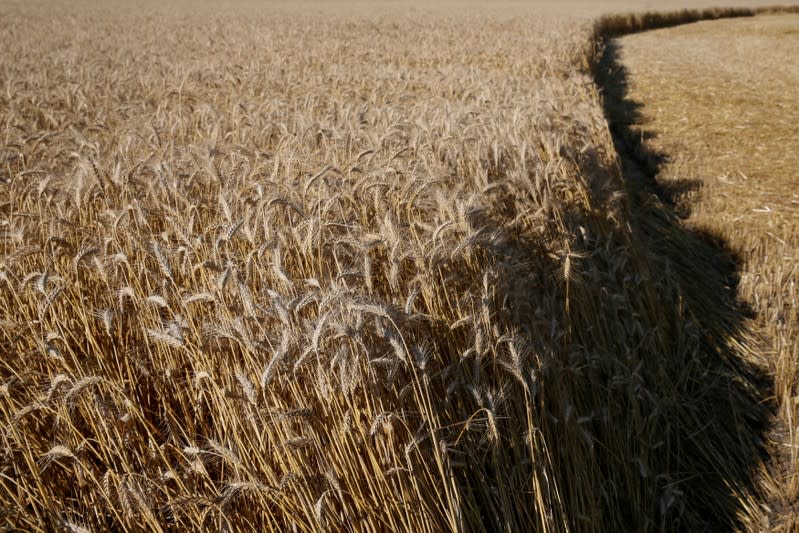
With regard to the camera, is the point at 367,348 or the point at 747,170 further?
the point at 747,170

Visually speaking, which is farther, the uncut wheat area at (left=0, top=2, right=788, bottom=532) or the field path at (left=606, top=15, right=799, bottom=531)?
the field path at (left=606, top=15, right=799, bottom=531)

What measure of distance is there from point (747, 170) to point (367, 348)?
224 inches

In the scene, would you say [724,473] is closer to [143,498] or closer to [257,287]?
[257,287]

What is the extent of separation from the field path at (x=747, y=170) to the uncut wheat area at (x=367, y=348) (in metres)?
0.15

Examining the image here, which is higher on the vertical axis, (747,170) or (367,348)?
(367,348)

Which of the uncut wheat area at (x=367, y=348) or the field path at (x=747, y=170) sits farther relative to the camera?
the field path at (x=747, y=170)

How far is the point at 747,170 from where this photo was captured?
570cm

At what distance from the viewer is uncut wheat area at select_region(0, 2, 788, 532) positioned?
1.66m

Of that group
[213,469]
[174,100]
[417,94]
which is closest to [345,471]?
[213,469]

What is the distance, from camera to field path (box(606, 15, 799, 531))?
8.96 feet

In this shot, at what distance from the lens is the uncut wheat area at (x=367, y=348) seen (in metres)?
1.66

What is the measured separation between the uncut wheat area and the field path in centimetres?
15

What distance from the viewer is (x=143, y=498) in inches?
60.6

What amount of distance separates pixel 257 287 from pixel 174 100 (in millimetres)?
5479
